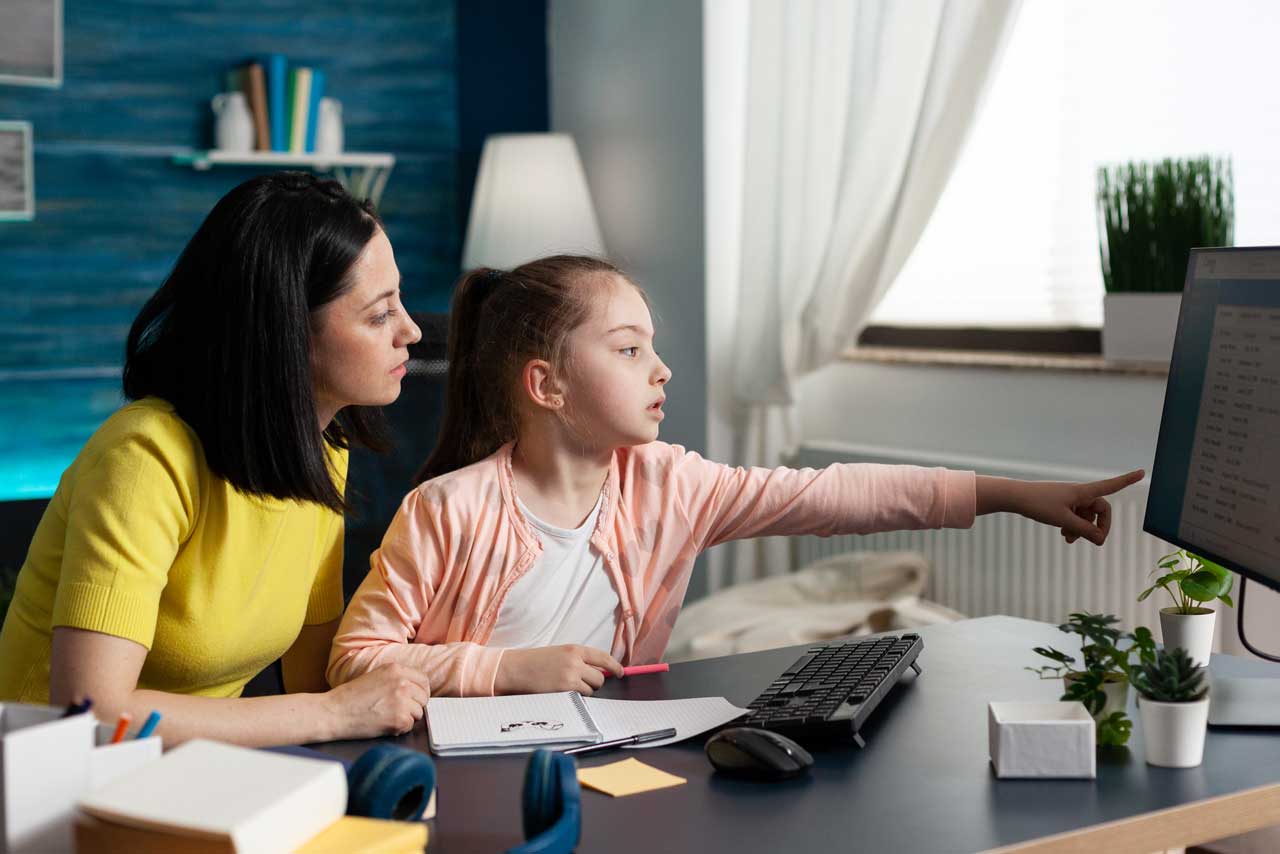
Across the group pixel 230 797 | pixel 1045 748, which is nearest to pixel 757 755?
pixel 1045 748

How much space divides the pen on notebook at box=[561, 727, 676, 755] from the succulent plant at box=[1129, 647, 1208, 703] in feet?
1.29

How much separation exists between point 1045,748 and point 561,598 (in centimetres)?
63

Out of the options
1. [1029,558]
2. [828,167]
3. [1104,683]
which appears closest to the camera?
[1104,683]

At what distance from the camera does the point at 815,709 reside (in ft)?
4.00

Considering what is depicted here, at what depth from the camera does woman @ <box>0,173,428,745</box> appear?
1.23 meters

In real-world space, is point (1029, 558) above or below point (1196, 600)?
below

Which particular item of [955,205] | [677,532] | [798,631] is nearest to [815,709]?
[677,532]

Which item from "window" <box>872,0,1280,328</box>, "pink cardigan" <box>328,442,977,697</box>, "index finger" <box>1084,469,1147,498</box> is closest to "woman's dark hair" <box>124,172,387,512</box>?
Result: "pink cardigan" <box>328,442,977,697</box>

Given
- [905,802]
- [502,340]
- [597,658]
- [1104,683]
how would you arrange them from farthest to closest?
[502,340]
[597,658]
[1104,683]
[905,802]

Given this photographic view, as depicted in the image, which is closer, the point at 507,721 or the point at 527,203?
the point at 507,721

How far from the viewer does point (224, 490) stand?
1.38 meters

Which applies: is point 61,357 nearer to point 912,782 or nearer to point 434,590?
point 434,590

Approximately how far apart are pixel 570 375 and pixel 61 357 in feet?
8.98

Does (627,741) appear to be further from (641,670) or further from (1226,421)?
(1226,421)
